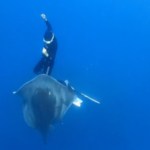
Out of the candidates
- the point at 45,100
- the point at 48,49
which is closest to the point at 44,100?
the point at 45,100

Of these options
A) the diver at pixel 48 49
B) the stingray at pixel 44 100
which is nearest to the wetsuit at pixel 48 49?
the diver at pixel 48 49

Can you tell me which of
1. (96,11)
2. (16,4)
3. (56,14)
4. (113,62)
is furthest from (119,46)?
(16,4)

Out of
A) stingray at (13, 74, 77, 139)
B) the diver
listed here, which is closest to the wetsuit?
the diver

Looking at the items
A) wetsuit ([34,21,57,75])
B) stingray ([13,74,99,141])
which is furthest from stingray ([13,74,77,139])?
wetsuit ([34,21,57,75])

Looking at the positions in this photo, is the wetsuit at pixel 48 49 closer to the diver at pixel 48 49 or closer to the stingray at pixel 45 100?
the diver at pixel 48 49

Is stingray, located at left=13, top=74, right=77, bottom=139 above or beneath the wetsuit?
beneath

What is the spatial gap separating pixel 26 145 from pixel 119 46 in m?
1.96

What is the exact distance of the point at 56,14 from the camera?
16.8 ft

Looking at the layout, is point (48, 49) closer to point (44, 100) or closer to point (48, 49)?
point (48, 49)

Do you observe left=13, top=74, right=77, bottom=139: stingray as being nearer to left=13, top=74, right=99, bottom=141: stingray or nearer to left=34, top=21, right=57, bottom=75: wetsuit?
left=13, top=74, right=99, bottom=141: stingray

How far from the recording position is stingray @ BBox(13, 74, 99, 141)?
370 cm

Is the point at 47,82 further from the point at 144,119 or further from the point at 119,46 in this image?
the point at 144,119

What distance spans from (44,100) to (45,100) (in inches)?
0.4

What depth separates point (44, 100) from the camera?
145 inches
